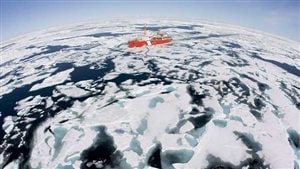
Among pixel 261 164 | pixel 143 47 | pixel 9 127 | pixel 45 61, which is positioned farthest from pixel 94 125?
pixel 143 47

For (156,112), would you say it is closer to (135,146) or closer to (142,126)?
(142,126)

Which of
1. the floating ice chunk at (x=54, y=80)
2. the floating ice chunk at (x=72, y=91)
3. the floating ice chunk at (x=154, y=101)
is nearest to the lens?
the floating ice chunk at (x=154, y=101)

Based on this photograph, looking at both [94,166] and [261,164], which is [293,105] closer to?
[261,164]

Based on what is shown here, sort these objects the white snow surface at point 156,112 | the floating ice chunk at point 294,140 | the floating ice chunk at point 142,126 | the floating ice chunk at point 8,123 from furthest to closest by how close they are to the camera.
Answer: the floating ice chunk at point 8,123 → the floating ice chunk at point 142,126 → the floating ice chunk at point 294,140 → the white snow surface at point 156,112

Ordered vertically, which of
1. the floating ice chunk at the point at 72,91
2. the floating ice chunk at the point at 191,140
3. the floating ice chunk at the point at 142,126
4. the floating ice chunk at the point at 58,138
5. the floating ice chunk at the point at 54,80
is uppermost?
the floating ice chunk at the point at 191,140

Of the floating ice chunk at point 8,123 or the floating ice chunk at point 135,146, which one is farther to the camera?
the floating ice chunk at point 8,123

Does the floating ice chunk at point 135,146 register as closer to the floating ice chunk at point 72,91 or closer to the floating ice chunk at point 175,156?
the floating ice chunk at point 175,156

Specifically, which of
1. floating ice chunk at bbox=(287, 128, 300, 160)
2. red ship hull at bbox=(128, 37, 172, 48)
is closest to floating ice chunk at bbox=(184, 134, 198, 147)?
floating ice chunk at bbox=(287, 128, 300, 160)

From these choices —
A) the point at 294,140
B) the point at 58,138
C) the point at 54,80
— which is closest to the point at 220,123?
the point at 294,140

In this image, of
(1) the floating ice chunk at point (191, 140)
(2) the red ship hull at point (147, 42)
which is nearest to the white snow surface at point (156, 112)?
(1) the floating ice chunk at point (191, 140)
